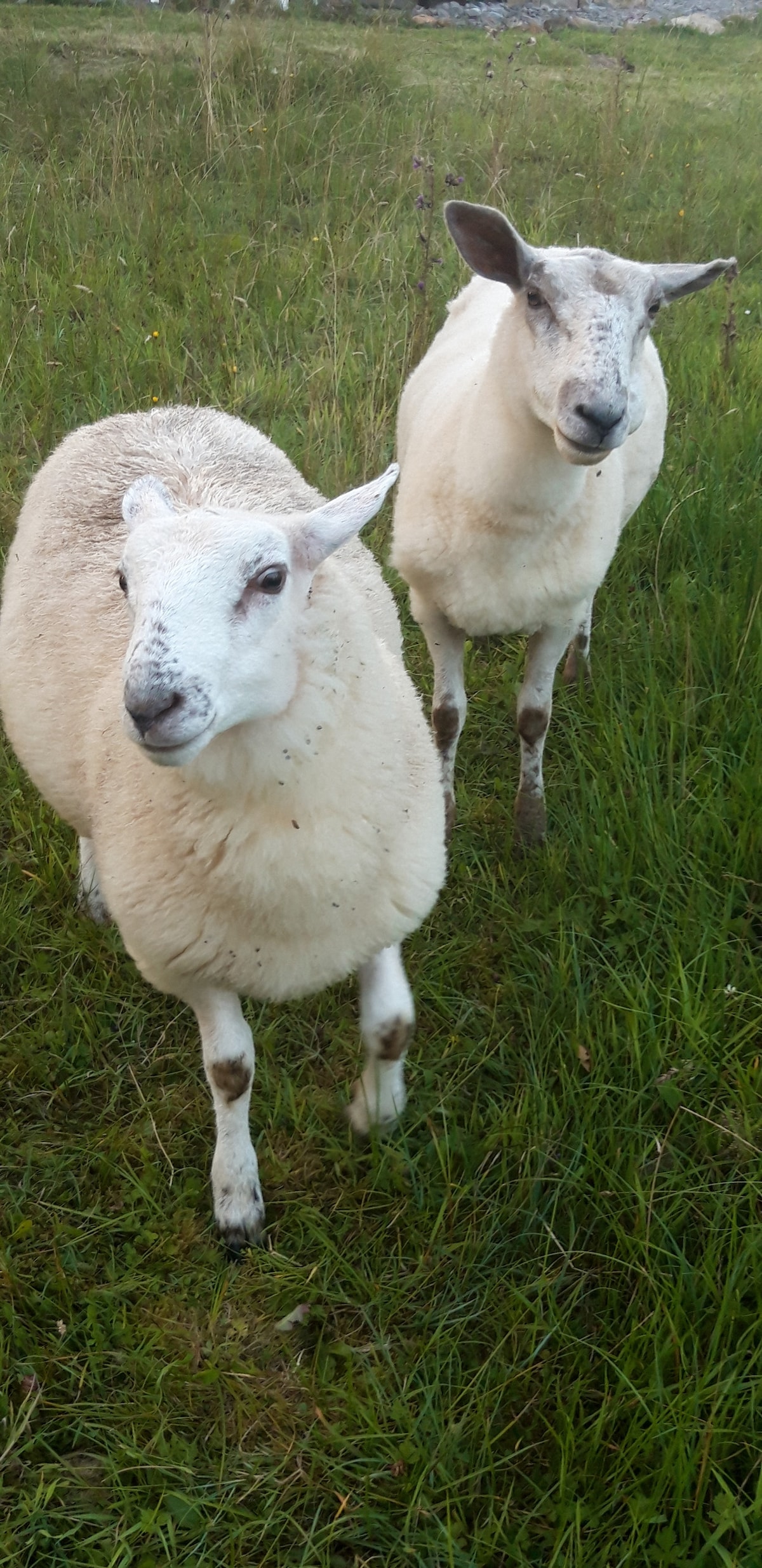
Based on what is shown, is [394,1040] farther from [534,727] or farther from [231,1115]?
[534,727]

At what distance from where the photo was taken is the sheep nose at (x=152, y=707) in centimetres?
137

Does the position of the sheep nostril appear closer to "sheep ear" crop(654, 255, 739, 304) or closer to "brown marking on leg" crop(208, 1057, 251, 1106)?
"sheep ear" crop(654, 255, 739, 304)

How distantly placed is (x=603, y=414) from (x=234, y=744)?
1.02m

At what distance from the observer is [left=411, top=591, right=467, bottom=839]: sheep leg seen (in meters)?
2.96

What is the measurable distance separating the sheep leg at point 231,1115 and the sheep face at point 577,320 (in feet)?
4.15

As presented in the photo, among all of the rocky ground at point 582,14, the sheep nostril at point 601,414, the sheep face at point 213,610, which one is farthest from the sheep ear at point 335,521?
the rocky ground at point 582,14

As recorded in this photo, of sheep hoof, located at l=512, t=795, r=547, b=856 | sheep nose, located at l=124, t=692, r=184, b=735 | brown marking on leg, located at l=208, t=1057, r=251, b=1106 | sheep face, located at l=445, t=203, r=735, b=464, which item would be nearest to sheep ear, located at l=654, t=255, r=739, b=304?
sheep face, located at l=445, t=203, r=735, b=464

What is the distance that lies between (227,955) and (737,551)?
7.24 ft

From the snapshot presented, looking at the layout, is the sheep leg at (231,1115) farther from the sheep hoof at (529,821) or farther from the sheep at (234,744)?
the sheep hoof at (529,821)

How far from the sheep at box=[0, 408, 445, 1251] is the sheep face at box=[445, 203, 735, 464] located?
1.69ft

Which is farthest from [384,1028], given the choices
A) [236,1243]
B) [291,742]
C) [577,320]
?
[577,320]

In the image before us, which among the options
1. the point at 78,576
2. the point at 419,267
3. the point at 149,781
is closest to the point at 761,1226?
the point at 149,781

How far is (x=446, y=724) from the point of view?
3.05 metres

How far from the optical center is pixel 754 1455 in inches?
60.3
